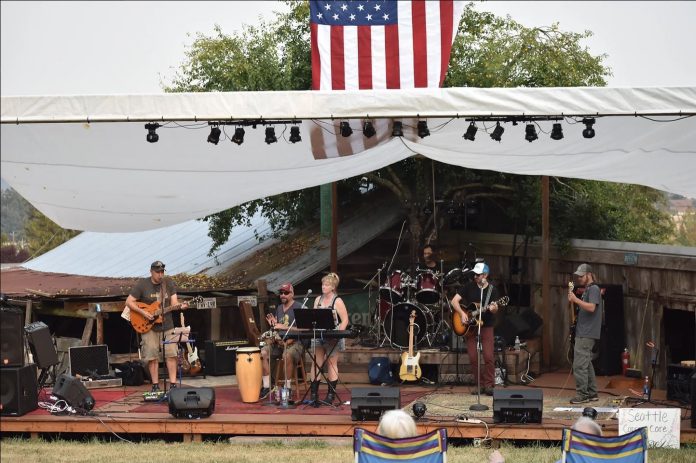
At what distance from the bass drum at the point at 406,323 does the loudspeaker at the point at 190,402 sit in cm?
345

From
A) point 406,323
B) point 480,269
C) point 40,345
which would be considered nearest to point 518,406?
point 480,269

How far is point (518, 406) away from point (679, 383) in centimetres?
215

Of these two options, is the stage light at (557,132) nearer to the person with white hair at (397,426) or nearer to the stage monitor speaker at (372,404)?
the stage monitor speaker at (372,404)

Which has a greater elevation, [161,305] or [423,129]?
[423,129]

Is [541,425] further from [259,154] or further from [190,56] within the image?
[190,56]

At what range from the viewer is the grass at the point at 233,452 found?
9.73 m

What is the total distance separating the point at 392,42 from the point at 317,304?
4802 millimetres

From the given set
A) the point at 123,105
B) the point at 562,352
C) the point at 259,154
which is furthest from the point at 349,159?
the point at 562,352

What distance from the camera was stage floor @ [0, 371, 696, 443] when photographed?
34.7 ft

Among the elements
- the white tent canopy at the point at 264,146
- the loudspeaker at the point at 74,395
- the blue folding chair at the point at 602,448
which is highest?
the white tent canopy at the point at 264,146

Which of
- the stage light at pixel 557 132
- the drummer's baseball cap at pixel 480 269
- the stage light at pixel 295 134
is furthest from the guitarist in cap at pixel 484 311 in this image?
the stage light at pixel 295 134

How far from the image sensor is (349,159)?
12.1 meters

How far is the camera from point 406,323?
13.8 metres

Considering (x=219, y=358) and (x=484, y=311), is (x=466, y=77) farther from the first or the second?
Answer: (x=219, y=358)
